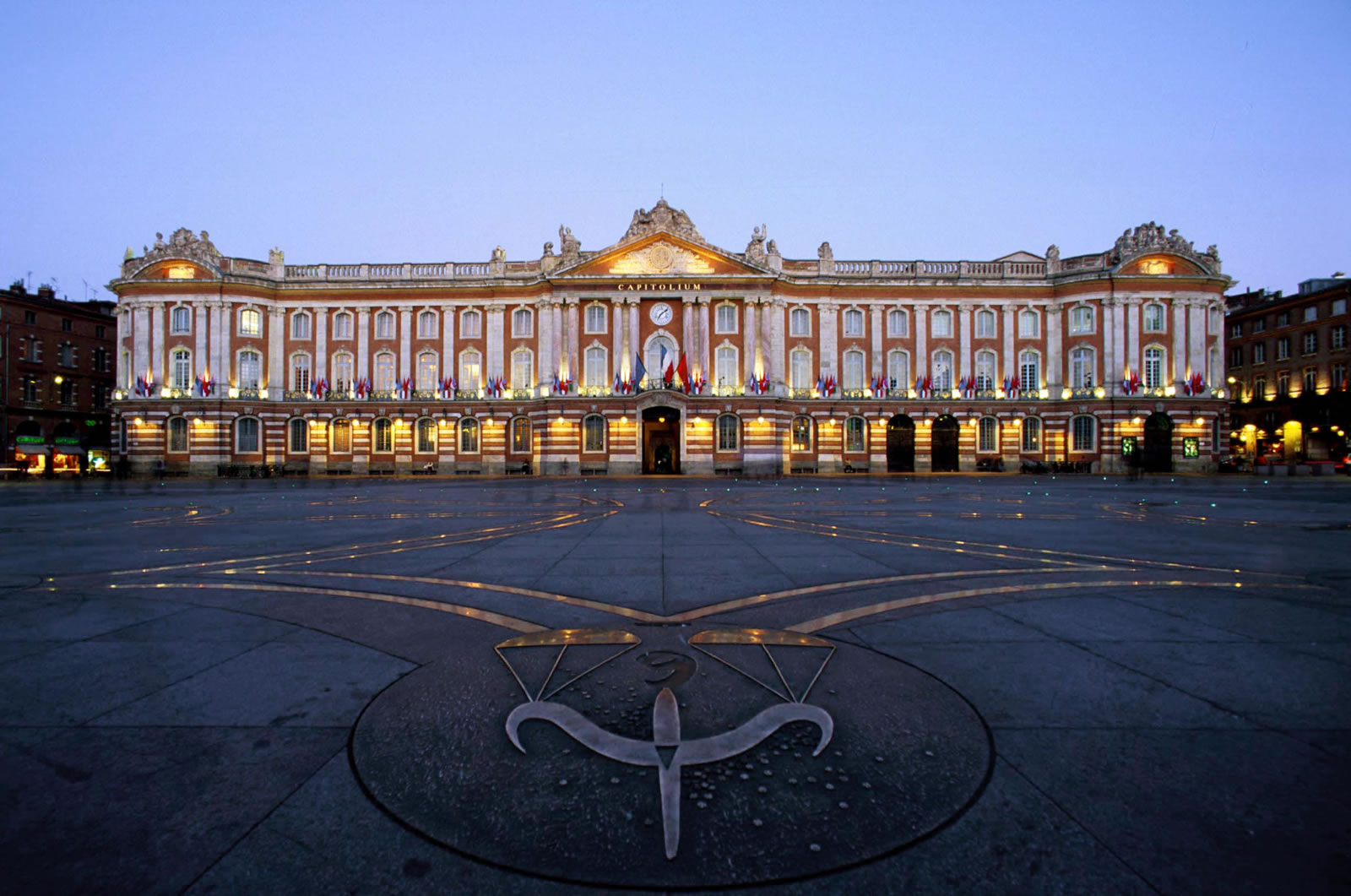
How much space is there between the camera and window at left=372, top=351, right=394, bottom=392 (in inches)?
1964

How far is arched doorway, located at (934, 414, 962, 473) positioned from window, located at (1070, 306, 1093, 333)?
1133cm

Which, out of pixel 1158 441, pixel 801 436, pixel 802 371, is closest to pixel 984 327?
pixel 802 371

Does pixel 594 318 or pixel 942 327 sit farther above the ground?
Answer: pixel 594 318

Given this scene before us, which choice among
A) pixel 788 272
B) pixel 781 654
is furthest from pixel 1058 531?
pixel 788 272

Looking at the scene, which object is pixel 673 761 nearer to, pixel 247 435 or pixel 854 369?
pixel 854 369

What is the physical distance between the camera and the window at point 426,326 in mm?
49562

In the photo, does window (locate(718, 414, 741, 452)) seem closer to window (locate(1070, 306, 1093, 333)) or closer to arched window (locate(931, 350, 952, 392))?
arched window (locate(931, 350, 952, 392))

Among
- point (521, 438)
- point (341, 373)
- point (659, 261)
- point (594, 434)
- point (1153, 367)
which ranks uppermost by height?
point (659, 261)

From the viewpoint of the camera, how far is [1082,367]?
48.5 m

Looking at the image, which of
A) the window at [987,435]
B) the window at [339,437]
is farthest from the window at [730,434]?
the window at [339,437]

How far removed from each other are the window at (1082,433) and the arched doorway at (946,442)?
8.22m

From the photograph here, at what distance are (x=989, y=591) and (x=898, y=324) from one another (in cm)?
4671

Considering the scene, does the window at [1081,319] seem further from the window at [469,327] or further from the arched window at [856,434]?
the window at [469,327]

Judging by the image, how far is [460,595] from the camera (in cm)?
602
